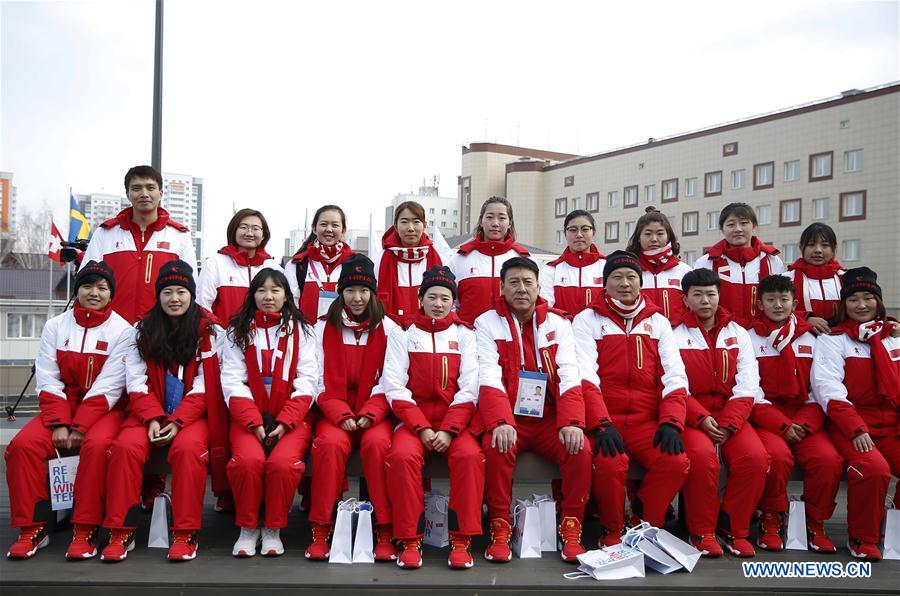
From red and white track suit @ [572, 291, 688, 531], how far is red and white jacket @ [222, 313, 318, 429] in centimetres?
175

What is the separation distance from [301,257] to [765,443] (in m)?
3.66

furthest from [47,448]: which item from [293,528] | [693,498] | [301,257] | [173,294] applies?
[693,498]

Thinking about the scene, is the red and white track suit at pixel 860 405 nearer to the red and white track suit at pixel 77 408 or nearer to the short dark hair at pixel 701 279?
the short dark hair at pixel 701 279

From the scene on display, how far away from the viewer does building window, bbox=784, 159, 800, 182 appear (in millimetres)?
42969

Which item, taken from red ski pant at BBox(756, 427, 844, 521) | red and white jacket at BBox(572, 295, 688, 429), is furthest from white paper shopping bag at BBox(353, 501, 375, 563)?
red ski pant at BBox(756, 427, 844, 521)

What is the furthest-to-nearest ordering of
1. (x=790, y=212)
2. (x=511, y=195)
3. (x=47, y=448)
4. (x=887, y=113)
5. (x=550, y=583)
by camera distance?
(x=511, y=195)
(x=790, y=212)
(x=887, y=113)
(x=47, y=448)
(x=550, y=583)

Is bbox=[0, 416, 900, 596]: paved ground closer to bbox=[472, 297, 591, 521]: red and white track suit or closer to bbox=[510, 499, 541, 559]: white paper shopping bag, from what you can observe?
bbox=[510, 499, 541, 559]: white paper shopping bag

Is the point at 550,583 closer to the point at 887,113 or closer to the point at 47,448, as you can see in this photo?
the point at 47,448

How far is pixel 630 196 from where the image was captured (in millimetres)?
52875

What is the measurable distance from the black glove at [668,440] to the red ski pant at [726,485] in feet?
0.51

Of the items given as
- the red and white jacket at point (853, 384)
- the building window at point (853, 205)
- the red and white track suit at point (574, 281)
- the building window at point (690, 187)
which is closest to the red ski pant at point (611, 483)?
the red and white jacket at point (853, 384)

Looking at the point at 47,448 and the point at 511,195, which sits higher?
the point at 511,195

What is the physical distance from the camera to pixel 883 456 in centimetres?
484

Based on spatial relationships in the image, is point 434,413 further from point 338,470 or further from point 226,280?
point 226,280
